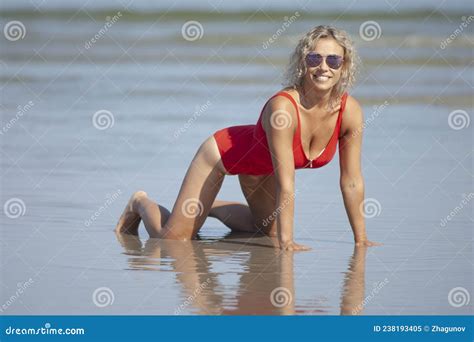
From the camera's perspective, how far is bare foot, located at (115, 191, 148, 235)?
8242mm

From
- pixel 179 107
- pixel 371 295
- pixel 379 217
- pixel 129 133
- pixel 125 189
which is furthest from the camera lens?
pixel 179 107

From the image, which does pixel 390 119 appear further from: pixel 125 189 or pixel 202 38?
pixel 202 38

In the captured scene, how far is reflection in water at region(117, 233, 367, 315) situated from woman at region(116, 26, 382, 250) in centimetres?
18

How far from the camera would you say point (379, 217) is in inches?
337

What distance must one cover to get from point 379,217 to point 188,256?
1861mm

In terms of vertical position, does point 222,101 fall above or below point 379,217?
above

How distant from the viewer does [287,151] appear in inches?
287

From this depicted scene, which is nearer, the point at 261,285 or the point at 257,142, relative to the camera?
the point at 261,285

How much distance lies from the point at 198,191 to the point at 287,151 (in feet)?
2.90

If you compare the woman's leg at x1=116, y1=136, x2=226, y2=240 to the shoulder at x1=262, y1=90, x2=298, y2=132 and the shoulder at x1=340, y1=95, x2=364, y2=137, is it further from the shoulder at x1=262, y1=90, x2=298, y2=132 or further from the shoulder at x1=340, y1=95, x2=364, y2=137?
the shoulder at x1=340, y1=95, x2=364, y2=137

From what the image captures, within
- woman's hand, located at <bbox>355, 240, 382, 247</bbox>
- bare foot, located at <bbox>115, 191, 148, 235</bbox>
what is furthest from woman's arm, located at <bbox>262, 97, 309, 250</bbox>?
bare foot, located at <bbox>115, 191, 148, 235</bbox>

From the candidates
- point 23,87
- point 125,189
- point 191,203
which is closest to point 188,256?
point 191,203
